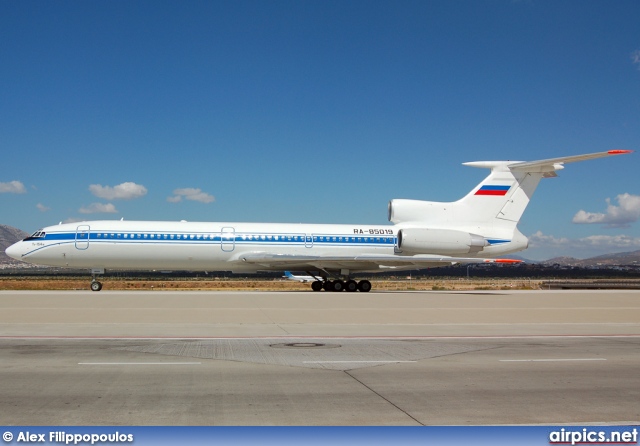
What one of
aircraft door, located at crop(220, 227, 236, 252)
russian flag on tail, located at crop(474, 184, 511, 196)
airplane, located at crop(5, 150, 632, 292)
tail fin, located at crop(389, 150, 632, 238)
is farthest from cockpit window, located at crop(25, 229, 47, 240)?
russian flag on tail, located at crop(474, 184, 511, 196)

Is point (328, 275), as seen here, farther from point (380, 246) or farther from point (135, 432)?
point (135, 432)

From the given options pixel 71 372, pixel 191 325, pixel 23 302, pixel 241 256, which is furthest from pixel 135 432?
pixel 241 256

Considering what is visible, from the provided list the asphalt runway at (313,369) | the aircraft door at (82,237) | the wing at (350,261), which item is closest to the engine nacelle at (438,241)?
the wing at (350,261)

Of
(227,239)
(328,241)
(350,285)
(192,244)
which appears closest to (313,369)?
(227,239)

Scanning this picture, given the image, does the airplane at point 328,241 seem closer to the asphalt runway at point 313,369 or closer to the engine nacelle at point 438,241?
the engine nacelle at point 438,241

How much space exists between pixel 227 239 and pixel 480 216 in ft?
48.2

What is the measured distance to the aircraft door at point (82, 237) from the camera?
32.5 metres

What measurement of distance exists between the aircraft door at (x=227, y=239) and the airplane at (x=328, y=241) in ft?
0.19

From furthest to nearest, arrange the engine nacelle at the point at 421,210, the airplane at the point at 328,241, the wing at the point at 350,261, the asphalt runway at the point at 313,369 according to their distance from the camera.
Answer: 1. the engine nacelle at the point at 421,210
2. the wing at the point at 350,261
3. the airplane at the point at 328,241
4. the asphalt runway at the point at 313,369

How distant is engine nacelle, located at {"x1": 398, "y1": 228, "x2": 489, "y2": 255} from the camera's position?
1320 inches

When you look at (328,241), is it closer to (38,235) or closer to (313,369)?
(38,235)

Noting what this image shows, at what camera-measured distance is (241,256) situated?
1324 inches

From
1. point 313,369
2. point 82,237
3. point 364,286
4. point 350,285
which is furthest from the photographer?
point 364,286

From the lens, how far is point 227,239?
33562mm
